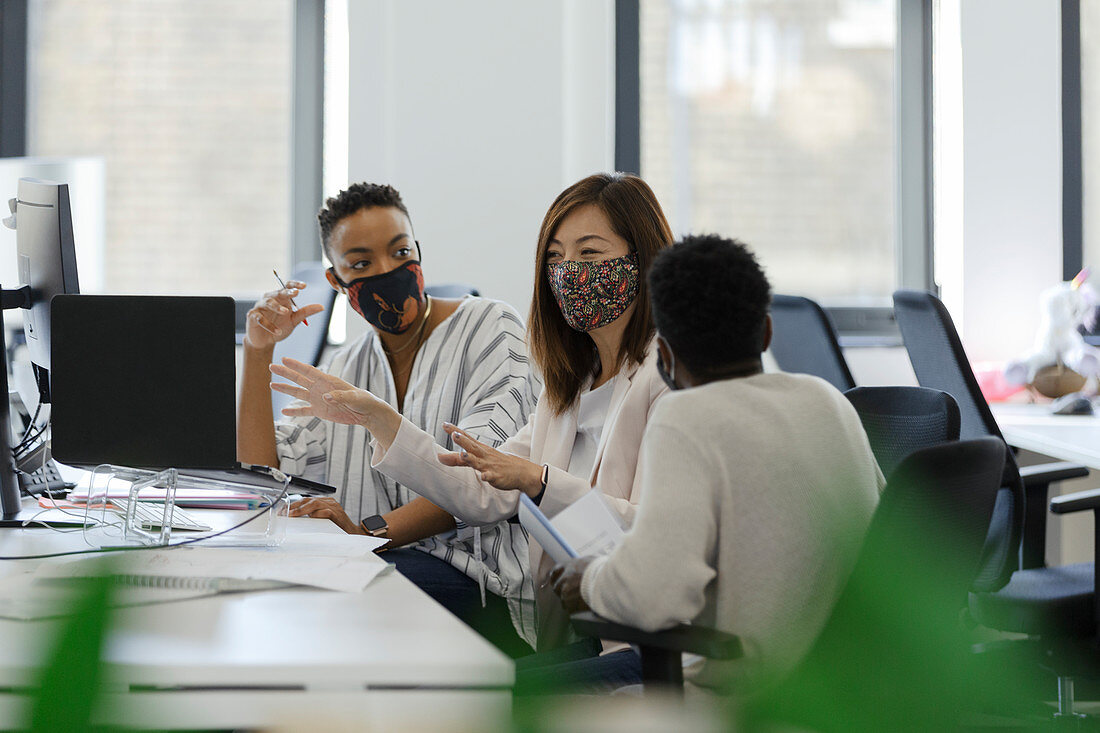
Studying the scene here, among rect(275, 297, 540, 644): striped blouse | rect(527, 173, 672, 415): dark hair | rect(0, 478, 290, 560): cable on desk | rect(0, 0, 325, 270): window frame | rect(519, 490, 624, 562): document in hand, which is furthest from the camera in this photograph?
rect(0, 0, 325, 270): window frame

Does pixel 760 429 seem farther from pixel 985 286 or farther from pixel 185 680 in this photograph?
pixel 985 286

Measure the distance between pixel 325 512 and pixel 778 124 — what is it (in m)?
2.94

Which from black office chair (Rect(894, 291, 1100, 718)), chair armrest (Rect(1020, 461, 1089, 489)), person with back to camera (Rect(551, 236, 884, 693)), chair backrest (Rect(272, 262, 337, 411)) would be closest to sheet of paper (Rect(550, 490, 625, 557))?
person with back to camera (Rect(551, 236, 884, 693))

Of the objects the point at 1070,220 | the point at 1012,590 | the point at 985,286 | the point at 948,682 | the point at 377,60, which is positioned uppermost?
the point at 377,60

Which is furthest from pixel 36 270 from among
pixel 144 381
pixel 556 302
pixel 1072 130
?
pixel 1072 130

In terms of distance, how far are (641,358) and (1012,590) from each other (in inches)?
39.0

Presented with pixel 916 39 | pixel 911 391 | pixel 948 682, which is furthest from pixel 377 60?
pixel 948 682

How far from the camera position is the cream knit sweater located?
1037 millimetres

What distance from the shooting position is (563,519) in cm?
127

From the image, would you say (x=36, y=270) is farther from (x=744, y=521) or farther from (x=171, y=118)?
(x=171, y=118)

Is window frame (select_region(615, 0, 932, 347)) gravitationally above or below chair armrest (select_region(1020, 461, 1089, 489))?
above

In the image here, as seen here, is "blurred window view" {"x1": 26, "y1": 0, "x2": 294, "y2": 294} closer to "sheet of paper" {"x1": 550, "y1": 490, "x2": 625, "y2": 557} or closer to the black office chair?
the black office chair

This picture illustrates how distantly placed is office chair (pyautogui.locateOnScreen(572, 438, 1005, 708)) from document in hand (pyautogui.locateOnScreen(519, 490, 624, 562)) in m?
0.15

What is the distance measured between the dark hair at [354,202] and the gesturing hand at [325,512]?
1.81ft
